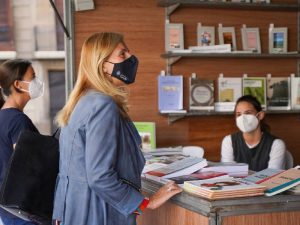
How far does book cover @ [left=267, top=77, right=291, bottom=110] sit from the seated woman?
0.90m


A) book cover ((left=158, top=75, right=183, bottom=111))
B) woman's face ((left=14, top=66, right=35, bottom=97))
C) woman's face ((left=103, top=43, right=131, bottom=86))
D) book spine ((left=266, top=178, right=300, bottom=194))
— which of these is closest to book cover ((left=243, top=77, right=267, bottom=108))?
book cover ((left=158, top=75, right=183, bottom=111))

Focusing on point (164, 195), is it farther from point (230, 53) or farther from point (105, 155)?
point (230, 53)

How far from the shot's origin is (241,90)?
447cm

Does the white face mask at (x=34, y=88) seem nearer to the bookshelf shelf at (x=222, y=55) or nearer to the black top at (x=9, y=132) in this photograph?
the black top at (x=9, y=132)

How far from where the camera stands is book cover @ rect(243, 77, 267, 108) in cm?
449

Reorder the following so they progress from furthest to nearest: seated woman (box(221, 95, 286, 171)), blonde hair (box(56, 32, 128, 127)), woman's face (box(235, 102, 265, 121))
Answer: woman's face (box(235, 102, 265, 121))
seated woman (box(221, 95, 286, 171))
blonde hair (box(56, 32, 128, 127))

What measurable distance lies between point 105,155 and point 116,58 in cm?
39

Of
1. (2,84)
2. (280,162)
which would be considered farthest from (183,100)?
(2,84)

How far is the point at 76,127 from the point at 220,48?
2.69 meters

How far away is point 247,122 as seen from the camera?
3.59 metres

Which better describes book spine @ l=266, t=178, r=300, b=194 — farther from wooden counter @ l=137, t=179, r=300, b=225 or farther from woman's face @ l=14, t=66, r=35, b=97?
woman's face @ l=14, t=66, r=35, b=97

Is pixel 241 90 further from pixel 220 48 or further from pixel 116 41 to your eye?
pixel 116 41

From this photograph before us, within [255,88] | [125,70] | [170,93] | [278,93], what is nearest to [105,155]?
[125,70]

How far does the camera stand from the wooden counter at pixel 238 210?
1.75 meters
